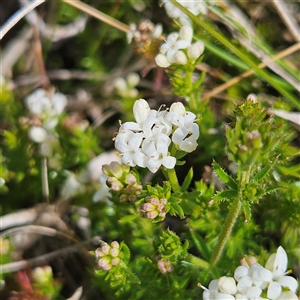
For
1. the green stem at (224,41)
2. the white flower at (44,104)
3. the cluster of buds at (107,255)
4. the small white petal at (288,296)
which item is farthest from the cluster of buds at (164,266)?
the white flower at (44,104)

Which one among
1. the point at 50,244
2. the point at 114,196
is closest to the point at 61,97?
the point at 50,244

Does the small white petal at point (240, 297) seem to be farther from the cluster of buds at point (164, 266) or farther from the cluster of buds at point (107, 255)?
the cluster of buds at point (107, 255)

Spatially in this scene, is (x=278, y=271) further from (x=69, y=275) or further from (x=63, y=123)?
(x=63, y=123)

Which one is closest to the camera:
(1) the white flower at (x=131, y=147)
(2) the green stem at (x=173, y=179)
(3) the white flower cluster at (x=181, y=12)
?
(1) the white flower at (x=131, y=147)

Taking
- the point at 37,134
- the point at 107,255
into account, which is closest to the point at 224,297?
the point at 107,255

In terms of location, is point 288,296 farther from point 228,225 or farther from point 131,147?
point 131,147

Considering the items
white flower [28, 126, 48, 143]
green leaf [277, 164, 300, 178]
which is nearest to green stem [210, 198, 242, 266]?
green leaf [277, 164, 300, 178]

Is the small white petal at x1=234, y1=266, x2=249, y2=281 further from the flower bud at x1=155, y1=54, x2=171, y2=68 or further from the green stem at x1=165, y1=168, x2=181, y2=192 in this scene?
the flower bud at x1=155, y1=54, x2=171, y2=68
